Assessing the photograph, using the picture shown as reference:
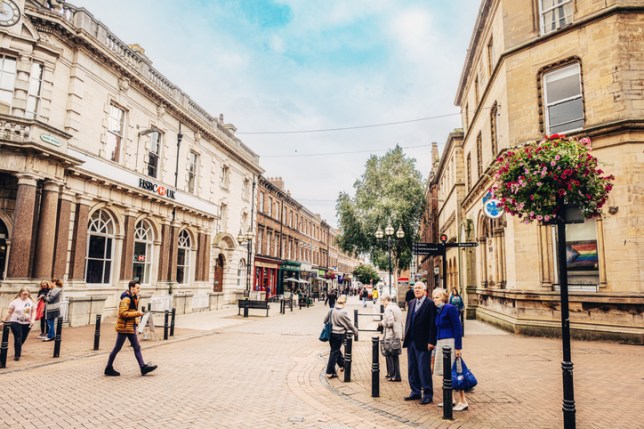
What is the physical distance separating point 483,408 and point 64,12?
18.2 m

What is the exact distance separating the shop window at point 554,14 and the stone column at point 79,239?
18.2m

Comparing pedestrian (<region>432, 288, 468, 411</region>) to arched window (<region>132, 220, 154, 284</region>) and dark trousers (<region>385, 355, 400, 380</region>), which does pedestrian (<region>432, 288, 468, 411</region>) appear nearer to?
dark trousers (<region>385, 355, 400, 380</region>)

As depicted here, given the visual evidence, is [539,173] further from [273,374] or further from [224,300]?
[224,300]

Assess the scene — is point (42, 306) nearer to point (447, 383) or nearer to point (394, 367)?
point (394, 367)

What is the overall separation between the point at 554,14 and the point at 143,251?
19978 mm

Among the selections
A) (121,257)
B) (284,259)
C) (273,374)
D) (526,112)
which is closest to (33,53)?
(121,257)

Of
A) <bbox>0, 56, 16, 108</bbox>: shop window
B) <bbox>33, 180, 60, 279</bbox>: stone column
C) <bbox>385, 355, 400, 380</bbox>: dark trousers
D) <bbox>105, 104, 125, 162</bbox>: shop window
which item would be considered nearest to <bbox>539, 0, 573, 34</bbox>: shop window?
<bbox>385, 355, 400, 380</bbox>: dark trousers

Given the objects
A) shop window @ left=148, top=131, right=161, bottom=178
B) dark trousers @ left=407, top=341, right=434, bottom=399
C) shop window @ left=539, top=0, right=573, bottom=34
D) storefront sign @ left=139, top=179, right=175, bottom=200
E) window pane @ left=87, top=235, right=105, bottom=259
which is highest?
shop window @ left=539, top=0, right=573, bottom=34

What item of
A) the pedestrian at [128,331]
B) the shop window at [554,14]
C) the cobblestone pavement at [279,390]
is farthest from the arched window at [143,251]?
the shop window at [554,14]

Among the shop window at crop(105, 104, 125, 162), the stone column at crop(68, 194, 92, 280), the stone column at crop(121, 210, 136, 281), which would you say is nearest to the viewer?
the stone column at crop(68, 194, 92, 280)

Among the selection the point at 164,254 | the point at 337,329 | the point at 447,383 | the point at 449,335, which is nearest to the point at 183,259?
the point at 164,254

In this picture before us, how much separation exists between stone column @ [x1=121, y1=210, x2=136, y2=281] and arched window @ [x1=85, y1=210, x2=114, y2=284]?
520 millimetres

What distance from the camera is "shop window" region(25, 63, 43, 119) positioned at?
13.8 metres

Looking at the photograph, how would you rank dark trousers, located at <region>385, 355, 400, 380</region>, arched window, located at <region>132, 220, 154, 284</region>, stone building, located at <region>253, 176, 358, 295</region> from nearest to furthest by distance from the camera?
dark trousers, located at <region>385, 355, 400, 380</region>
arched window, located at <region>132, 220, 154, 284</region>
stone building, located at <region>253, 176, 358, 295</region>
